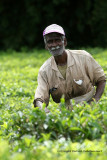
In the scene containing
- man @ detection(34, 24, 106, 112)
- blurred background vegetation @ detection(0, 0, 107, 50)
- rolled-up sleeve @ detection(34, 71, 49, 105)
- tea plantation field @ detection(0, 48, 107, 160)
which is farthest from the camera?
blurred background vegetation @ detection(0, 0, 107, 50)

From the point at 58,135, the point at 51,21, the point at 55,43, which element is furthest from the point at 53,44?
the point at 51,21

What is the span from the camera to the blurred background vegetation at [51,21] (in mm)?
17469

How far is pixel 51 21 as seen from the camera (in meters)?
18.3

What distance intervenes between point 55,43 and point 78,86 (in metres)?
0.61

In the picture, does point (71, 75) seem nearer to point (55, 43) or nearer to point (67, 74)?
point (67, 74)

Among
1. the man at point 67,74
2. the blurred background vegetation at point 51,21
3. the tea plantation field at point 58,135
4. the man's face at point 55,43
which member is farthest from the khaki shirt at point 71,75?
the blurred background vegetation at point 51,21

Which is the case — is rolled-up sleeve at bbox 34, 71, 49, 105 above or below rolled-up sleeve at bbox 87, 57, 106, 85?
below

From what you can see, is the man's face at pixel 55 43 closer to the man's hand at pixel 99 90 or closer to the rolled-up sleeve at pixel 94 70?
the rolled-up sleeve at pixel 94 70

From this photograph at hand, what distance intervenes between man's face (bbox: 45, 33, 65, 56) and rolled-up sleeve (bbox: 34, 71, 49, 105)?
1.09 ft

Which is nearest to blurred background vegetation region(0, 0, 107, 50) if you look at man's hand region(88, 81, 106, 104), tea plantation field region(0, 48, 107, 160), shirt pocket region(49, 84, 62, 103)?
man's hand region(88, 81, 106, 104)

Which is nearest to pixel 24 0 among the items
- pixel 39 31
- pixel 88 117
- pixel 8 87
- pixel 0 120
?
pixel 39 31

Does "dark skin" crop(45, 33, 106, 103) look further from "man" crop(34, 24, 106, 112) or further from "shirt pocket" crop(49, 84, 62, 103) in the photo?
"shirt pocket" crop(49, 84, 62, 103)

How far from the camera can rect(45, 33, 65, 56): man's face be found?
4383 millimetres

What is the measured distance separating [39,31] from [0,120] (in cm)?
1395
